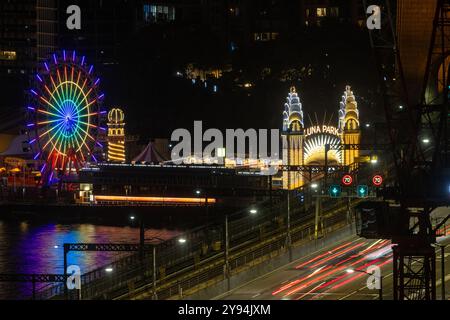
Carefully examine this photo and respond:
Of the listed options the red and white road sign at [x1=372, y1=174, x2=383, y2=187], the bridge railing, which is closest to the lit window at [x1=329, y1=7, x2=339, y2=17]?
the bridge railing

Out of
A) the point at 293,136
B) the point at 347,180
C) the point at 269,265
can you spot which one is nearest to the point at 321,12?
the point at 293,136

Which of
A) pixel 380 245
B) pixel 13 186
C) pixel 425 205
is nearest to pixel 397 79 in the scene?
pixel 380 245

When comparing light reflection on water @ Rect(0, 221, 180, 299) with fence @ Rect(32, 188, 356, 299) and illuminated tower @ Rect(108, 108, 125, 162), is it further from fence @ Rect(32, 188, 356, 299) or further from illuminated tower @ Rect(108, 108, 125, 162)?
illuminated tower @ Rect(108, 108, 125, 162)

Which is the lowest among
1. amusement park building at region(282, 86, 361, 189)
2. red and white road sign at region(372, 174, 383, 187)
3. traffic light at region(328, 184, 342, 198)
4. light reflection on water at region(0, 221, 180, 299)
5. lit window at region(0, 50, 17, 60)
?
light reflection on water at region(0, 221, 180, 299)

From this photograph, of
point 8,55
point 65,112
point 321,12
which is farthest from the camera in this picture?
point 8,55

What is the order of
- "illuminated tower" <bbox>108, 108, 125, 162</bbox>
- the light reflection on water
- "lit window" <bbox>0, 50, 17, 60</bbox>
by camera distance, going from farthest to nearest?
"lit window" <bbox>0, 50, 17, 60</bbox> < "illuminated tower" <bbox>108, 108, 125, 162</bbox> < the light reflection on water

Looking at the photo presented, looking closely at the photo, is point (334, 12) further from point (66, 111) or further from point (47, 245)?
point (47, 245)
